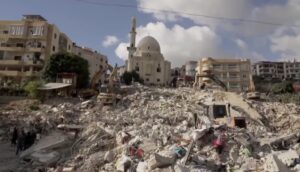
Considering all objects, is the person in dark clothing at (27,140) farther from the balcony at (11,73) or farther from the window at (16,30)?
the window at (16,30)

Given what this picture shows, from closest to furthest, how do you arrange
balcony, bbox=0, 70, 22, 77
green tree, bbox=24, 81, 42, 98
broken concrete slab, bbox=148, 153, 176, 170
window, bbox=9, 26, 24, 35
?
broken concrete slab, bbox=148, 153, 176, 170
green tree, bbox=24, 81, 42, 98
balcony, bbox=0, 70, 22, 77
window, bbox=9, 26, 24, 35

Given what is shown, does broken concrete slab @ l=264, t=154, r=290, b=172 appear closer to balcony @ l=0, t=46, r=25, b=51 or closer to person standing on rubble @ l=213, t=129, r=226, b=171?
person standing on rubble @ l=213, t=129, r=226, b=171

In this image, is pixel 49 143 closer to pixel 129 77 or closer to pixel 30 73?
pixel 30 73

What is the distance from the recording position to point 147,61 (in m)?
68.1

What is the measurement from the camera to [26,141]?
14883 mm

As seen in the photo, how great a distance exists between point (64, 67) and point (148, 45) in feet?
128

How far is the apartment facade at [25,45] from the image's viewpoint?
3716cm

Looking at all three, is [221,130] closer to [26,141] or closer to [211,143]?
[211,143]

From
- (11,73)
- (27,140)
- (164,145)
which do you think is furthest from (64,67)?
(164,145)

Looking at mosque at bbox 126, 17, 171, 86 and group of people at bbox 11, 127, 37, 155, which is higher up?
mosque at bbox 126, 17, 171, 86

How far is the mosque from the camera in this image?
68.1 meters

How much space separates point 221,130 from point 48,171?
6888 mm

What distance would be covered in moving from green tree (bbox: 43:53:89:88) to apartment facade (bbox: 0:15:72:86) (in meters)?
4.29

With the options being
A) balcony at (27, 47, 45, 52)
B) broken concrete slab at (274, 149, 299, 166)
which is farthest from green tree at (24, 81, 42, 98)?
broken concrete slab at (274, 149, 299, 166)
